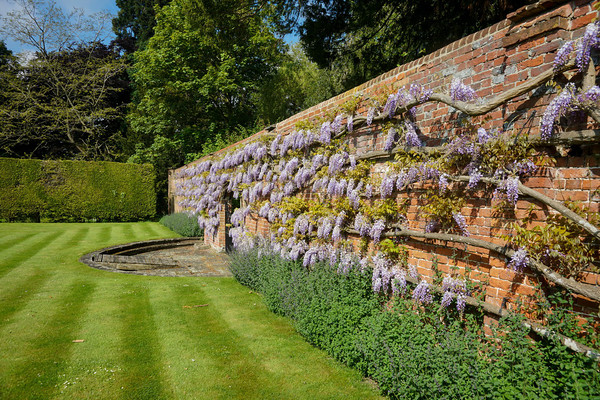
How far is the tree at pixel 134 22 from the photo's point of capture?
26734 mm

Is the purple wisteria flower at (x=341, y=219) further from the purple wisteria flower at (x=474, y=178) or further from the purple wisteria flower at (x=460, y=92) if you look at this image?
the purple wisteria flower at (x=460, y=92)

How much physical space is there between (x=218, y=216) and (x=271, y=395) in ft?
26.4

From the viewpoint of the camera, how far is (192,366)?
3750 millimetres

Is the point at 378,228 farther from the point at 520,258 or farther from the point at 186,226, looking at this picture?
the point at 186,226

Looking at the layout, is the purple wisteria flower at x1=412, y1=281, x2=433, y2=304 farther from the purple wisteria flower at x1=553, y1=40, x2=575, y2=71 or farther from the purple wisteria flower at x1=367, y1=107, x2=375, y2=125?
the purple wisteria flower at x1=553, y1=40, x2=575, y2=71

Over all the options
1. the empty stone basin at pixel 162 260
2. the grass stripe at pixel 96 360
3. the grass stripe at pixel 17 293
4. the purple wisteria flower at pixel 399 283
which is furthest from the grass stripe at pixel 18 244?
the purple wisteria flower at pixel 399 283

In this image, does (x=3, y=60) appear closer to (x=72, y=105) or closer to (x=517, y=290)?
(x=72, y=105)

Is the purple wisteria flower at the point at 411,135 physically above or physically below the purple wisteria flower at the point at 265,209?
above

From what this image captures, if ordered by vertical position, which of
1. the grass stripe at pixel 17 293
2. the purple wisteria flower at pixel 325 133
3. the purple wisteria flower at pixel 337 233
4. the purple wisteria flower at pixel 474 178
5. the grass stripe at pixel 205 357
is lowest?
the grass stripe at pixel 205 357

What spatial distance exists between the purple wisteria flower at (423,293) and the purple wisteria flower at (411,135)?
4.81ft

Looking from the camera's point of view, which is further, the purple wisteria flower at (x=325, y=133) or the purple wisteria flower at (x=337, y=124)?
Result: the purple wisteria flower at (x=325, y=133)

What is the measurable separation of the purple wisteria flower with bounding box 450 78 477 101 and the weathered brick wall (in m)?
0.07


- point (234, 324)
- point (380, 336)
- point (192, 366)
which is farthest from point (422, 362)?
point (234, 324)

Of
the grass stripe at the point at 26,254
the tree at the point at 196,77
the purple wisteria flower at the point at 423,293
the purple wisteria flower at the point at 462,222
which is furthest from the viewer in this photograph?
A: the tree at the point at 196,77
